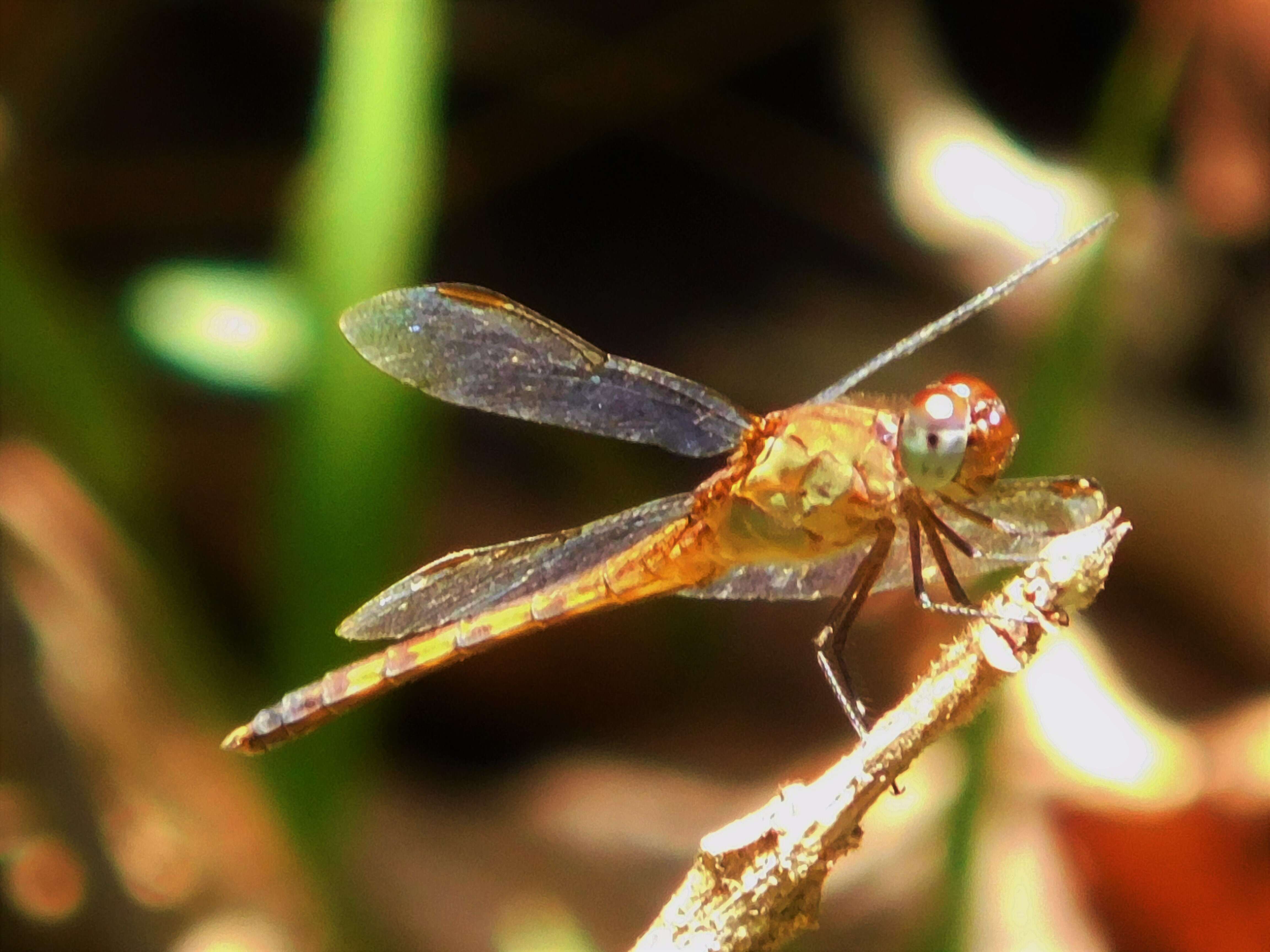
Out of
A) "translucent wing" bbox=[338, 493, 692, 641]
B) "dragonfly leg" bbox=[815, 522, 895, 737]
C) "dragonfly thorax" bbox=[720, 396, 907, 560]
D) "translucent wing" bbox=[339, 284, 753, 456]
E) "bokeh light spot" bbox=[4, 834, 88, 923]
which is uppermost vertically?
"bokeh light spot" bbox=[4, 834, 88, 923]

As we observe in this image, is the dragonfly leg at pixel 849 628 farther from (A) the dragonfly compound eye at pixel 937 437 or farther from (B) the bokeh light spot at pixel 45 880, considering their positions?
(B) the bokeh light spot at pixel 45 880

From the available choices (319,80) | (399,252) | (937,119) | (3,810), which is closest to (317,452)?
(399,252)

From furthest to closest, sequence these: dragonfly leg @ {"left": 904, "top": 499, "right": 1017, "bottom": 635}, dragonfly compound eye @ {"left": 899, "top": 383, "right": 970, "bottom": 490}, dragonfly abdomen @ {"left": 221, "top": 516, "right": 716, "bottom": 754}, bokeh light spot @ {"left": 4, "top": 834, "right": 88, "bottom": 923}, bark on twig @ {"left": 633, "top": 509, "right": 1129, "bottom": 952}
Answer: bokeh light spot @ {"left": 4, "top": 834, "right": 88, "bottom": 923}
dragonfly abdomen @ {"left": 221, "top": 516, "right": 716, "bottom": 754}
dragonfly leg @ {"left": 904, "top": 499, "right": 1017, "bottom": 635}
dragonfly compound eye @ {"left": 899, "top": 383, "right": 970, "bottom": 490}
bark on twig @ {"left": 633, "top": 509, "right": 1129, "bottom": 952}

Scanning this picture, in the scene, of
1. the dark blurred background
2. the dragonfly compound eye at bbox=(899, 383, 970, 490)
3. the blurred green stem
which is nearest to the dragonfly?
the dragonfly compound eye at bbox=(899, 383, 970, 490)

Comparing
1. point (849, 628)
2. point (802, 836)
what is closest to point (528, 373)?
point (849, 628)

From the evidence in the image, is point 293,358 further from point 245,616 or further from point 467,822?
point 467,822

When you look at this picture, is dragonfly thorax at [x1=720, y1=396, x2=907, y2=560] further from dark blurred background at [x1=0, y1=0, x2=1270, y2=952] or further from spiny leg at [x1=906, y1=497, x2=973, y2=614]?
dark blurred background at [x1=0, y1=0, x2=1270, y2=952]

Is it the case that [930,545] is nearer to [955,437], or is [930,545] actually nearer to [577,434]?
[955,437]
